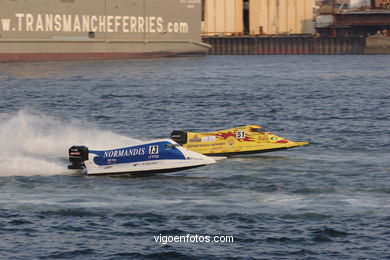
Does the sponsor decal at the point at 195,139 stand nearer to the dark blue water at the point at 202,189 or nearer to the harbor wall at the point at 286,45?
the dark blue water at the point at 202,189

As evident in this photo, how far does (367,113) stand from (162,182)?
29.8m

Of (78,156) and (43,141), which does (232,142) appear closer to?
(78,156)

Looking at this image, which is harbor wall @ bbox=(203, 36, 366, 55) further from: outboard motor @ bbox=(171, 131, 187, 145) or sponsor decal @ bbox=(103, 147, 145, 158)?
sponsor decal @ bbox=(103, 147, 145, 158)

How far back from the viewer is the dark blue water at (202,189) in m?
21.6

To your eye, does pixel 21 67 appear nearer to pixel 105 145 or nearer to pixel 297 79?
pixel 297 79

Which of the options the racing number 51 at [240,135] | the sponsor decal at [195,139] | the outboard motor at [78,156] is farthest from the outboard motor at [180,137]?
the outboard motor at [78,156]

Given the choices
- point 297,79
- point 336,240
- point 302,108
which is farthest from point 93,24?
point 336,240

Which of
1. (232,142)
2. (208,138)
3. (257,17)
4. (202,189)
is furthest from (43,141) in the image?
(257,17)

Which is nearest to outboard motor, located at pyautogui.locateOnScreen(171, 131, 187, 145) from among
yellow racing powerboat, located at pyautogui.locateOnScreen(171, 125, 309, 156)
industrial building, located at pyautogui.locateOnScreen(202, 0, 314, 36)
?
yellow racing powerboat, located at pyautogui.locateOnScreen(171, 125, 309, 156)

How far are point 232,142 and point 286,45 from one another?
452 ft

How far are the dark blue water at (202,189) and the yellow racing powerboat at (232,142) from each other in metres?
0.56

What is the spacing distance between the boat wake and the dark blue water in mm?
81

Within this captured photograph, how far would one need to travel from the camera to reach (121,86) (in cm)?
8275

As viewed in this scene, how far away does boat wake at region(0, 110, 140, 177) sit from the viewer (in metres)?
33.0
